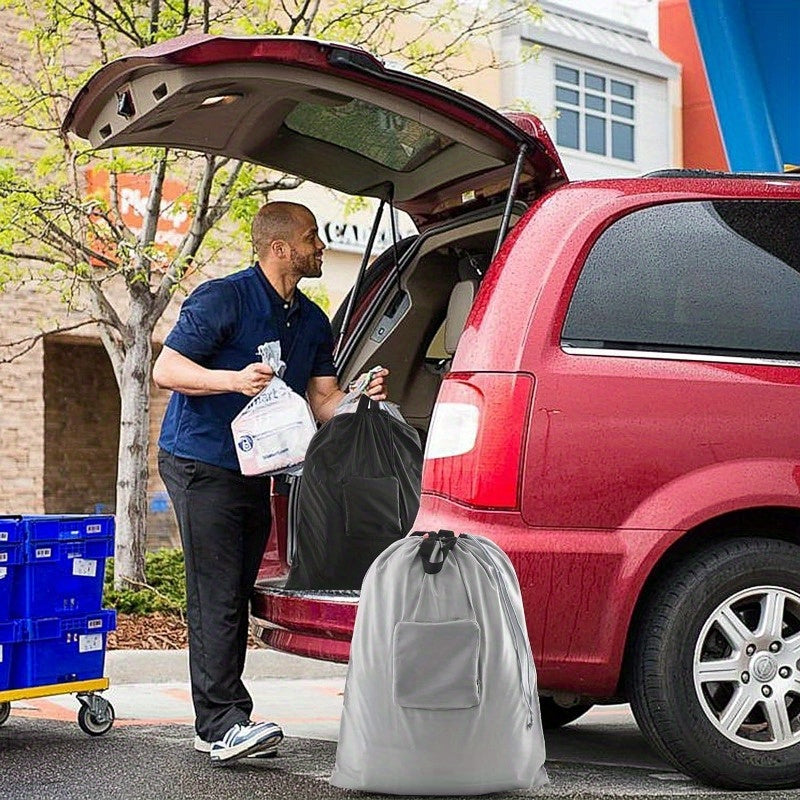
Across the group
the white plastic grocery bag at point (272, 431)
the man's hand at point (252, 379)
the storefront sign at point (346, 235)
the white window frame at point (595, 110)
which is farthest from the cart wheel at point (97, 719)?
the white window frame at point (595, 110)

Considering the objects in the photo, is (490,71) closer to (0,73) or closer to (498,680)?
(0,73)

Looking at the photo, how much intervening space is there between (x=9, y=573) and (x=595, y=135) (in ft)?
65.8

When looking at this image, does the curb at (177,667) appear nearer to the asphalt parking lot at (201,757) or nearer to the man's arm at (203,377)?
the asphalt parking lot at (201,757)

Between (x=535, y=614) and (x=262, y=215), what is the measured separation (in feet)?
5.78

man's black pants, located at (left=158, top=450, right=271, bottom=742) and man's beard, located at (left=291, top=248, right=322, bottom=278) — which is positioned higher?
man's beard, located at (left=291, top=248, right=322, bottom=278)

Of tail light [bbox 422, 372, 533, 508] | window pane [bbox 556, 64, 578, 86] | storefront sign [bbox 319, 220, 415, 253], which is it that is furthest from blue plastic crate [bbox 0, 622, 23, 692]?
window pane [bbox 556, 64, 578, 86]

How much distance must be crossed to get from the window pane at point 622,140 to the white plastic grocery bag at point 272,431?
809 inches

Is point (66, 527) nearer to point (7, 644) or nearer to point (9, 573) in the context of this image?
point (9, 573)

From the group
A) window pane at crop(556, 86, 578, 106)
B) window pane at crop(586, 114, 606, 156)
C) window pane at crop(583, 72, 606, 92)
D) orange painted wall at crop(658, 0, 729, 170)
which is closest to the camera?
window pane at crop(556, 86, 578, 106)

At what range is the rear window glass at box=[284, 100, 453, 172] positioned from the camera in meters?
5.11

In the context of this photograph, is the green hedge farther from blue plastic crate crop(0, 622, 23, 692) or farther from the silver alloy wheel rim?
the silver alloy wheel rim

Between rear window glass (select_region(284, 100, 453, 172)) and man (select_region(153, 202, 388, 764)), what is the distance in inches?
13.4

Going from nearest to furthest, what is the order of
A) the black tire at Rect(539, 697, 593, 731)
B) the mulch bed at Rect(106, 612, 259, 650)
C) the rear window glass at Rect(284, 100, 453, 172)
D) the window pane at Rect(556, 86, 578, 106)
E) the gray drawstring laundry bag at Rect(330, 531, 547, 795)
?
the gray drawstring laundry bag at Rect(330, 531, 547, 795)
the rear window glass at Rect(284, 100, 453, 172)
the black tire at Rect(539, 697, 593, 731)
the mulch bed at Rect(106, 612, 259, 650)
the window pane at Rect(556, 86, 578, 106)

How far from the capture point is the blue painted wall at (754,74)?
32.3 ft
